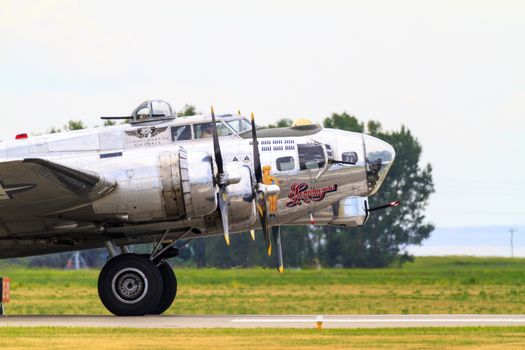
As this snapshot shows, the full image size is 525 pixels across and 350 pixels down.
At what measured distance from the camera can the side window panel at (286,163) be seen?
3034cm

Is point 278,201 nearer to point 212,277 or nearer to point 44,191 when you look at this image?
point 44,191

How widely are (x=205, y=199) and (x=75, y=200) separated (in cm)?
275

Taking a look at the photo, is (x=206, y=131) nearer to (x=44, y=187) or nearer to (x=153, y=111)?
(x=153, y=111)

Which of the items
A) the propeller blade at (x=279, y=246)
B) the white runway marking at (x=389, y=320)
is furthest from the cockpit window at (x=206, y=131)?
the white runway marking at (x=389, y=320)

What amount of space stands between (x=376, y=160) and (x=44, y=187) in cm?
779

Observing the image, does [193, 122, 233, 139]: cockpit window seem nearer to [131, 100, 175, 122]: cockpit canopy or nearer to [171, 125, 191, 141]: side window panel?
[171, 125, 191, 141]: side window panel

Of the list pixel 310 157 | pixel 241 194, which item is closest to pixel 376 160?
pixel 310 157

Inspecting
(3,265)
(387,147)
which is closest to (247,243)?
(3,265)

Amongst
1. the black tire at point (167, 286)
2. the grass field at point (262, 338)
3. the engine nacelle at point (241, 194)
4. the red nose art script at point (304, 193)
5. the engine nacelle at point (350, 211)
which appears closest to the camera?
the grass field at point (262, 338)

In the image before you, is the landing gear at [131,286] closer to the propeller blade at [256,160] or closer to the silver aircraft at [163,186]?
the silver aircraft at [163,186]

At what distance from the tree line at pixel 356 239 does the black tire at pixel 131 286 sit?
1870 inches

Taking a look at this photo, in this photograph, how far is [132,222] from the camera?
28906mm

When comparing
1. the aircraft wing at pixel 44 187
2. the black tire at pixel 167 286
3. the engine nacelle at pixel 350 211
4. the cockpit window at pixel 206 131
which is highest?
the cockpit window at pixel 206 131

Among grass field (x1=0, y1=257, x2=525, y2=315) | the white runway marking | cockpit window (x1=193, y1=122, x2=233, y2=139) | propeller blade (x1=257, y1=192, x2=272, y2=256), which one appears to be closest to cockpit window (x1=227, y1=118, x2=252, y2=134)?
cockpit window (x1=193, y1=122, x2=233, y2=139)
